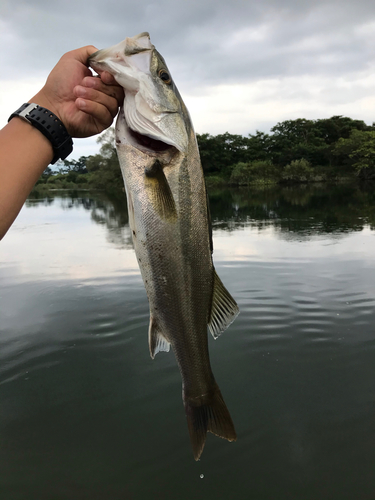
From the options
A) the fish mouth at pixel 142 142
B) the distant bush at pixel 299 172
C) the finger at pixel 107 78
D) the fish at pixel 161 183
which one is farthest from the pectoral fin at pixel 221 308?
the distant bush at pixel 299 172

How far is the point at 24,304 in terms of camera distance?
6.65 meters

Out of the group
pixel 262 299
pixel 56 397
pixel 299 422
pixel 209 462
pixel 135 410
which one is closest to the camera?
pixel 209 462

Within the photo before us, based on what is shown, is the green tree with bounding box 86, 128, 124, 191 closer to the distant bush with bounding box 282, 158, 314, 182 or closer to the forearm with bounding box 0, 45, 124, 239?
the distant bush with bounding box 282, 158, 314, 182

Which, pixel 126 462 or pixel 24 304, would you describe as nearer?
pixel 126 462

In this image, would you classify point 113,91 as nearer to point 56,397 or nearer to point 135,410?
point 135,410

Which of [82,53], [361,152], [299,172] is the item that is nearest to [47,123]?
[82,53]

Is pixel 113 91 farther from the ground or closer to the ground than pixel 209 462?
farther from the ground

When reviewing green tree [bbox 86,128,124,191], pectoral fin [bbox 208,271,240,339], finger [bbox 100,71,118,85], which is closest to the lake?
pectoral fin [bbox 208,271,240,339]

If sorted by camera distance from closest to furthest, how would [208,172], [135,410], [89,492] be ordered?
[89,492] → [135,410] → [208,172]

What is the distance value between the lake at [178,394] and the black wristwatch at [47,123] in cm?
265

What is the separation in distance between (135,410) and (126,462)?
64 centimetres

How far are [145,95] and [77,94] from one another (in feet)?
1.58

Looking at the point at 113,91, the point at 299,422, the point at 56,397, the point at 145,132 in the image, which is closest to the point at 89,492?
the point at 56,397

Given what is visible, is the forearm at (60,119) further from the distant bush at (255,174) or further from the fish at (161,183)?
the distant bush at (255,174)
